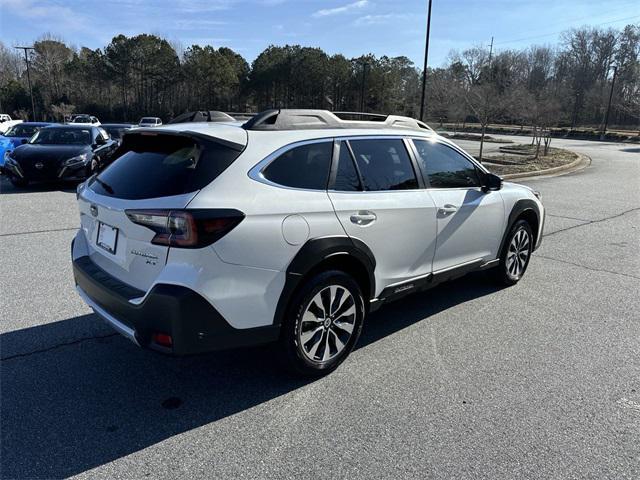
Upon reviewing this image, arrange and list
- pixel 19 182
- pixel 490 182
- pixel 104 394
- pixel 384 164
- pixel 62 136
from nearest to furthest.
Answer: pixel 104 394
pixel 384 164
pixel 490 182
pixel 19 182
pixel 62 136

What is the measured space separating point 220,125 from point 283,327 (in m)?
1.46

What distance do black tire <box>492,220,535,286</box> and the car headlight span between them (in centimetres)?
1015

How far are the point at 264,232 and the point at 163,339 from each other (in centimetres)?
83

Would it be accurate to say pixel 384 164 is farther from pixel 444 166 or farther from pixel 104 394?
pixel 104 394

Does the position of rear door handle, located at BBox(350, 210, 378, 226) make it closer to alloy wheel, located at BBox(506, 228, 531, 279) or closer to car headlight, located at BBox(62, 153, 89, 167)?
alloy wheel, located at BBox(506, 228, 531, 279)

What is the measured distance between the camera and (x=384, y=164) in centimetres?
382

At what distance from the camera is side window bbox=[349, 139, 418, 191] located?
3637mm

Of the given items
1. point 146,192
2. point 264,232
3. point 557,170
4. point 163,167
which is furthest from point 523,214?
point 557,170

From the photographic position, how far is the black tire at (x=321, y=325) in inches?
124

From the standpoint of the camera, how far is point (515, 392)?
10.8 feet

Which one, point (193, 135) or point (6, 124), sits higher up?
point (193, 135)

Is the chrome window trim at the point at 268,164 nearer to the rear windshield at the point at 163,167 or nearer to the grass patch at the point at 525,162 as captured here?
the rear windshield at the point at 163,167

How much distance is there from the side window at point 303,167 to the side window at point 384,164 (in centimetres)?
33

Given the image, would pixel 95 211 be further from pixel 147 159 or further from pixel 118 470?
pixel 118 470
